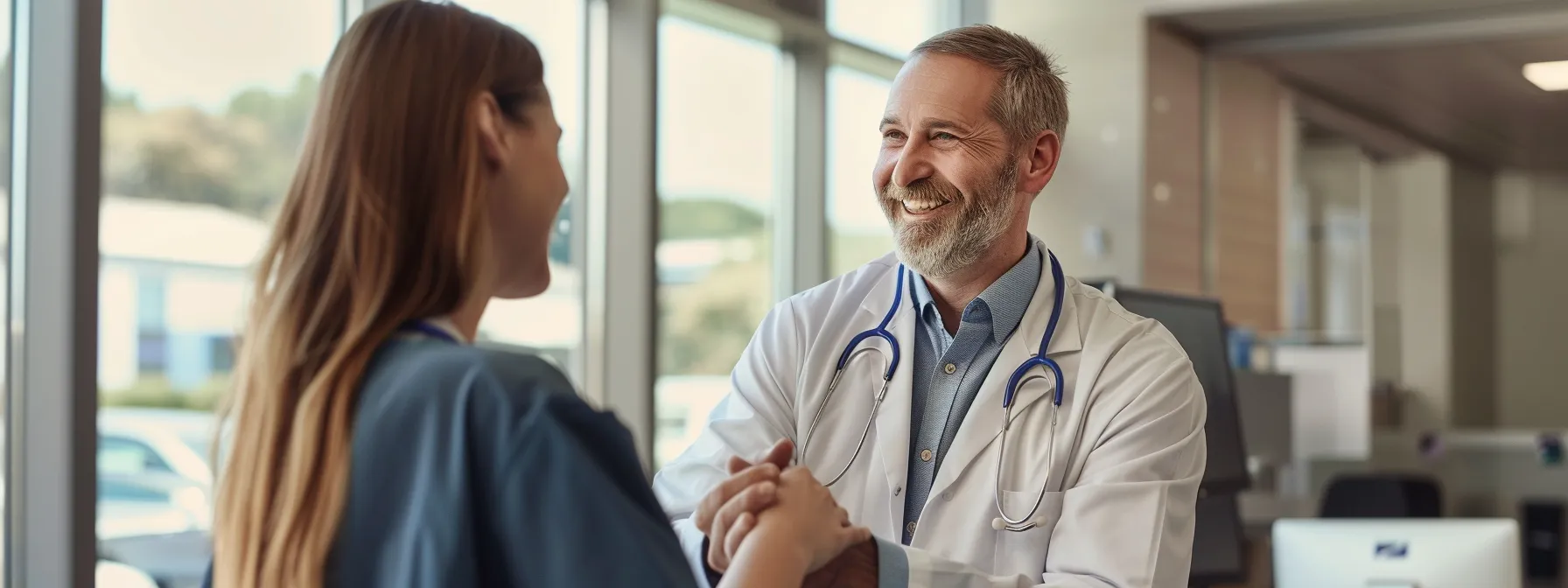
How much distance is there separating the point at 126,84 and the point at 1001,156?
225cm

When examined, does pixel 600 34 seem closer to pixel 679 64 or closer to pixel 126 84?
pixel 679 64

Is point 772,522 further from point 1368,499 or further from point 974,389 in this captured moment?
point 1368,499

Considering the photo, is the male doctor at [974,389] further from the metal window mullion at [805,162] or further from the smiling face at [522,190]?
the metal window mullion at [805,162]

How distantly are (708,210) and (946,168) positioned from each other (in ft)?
11.2

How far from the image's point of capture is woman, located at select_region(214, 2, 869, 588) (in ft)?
2.72

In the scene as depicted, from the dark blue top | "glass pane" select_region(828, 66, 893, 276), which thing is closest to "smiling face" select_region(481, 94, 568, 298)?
the dark blue top

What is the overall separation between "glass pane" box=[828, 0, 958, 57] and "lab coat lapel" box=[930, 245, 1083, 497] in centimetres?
388

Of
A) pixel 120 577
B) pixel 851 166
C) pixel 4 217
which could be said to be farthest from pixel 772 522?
pixel 851 166

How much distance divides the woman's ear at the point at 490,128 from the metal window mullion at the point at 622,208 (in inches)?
147

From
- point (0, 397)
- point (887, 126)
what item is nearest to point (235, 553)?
point (887, 126)

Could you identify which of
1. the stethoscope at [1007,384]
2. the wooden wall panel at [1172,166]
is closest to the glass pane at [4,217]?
the stethoscope at [1007,384]

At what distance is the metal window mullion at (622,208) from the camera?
15.3 ft

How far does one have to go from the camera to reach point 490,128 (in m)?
0.93

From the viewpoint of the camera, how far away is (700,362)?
5.18 m
